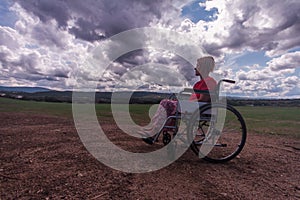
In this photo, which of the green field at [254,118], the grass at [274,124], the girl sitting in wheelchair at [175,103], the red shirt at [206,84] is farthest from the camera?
the green field at [254,118]

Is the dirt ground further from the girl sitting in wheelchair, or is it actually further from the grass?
the grass

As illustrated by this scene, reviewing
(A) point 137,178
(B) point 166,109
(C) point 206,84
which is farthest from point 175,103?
(A) point 137,178

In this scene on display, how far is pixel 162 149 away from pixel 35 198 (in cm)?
322

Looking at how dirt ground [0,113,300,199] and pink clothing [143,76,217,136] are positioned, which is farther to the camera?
pink clothing [143,76,217,136]

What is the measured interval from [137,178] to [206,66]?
288 centimetres

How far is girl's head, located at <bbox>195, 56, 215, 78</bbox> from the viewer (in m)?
4.47

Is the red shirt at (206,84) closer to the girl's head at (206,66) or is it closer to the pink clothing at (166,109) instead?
the pink clothing at (166,109)

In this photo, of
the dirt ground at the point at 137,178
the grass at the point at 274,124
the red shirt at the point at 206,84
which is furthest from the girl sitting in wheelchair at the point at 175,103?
the grass at the point at 274,124

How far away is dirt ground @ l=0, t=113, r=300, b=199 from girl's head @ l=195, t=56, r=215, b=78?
6.60 ft

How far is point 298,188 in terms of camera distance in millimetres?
3146

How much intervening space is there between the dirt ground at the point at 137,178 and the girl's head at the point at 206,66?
2.01 metres

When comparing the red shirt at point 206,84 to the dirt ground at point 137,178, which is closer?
the dirt ground at point 137,178

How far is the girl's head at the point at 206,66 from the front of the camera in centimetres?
447

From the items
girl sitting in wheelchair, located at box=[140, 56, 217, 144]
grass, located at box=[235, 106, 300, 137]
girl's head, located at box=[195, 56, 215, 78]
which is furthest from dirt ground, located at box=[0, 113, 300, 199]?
grass, located at box=[235, 106, 300, 137]
